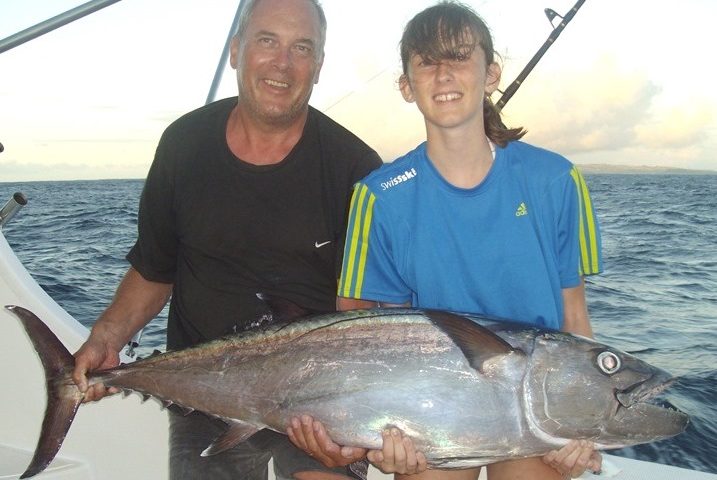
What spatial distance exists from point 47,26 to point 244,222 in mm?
1243

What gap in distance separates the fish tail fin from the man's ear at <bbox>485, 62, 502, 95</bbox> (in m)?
1.81

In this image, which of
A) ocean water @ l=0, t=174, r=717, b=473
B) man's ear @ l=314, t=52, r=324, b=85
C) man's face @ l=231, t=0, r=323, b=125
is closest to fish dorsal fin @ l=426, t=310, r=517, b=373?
man's face @ l=231, t=0, r=323, b=125

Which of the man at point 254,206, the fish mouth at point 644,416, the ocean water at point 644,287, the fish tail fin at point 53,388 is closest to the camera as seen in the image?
the fish mouth at point 644,416

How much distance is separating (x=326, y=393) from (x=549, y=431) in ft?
2.20

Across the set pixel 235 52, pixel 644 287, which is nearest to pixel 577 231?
pixel 235 52

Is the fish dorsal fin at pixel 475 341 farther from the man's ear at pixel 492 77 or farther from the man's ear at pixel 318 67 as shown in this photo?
the man's ear at pixel 318 67

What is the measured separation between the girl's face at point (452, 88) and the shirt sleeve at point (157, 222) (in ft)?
3.66

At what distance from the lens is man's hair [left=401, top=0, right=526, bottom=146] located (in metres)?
2.34

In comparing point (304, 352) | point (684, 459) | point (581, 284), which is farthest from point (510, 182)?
point (684, 459)

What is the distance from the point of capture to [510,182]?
237 cm

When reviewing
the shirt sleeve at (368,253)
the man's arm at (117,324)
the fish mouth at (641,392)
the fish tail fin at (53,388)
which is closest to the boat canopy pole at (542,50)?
the shirt sleeve at (368,253)

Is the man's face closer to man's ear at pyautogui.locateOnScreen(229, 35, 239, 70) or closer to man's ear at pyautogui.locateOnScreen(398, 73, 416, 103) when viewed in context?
man's ear at pyautogui.locateOnScreen(229, 35, 239, 70)

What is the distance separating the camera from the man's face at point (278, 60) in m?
2.69

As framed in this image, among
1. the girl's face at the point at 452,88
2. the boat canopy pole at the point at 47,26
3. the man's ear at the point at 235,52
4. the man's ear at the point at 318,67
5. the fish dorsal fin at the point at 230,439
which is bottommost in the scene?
the fish dorsal fin at the point at 230,439
